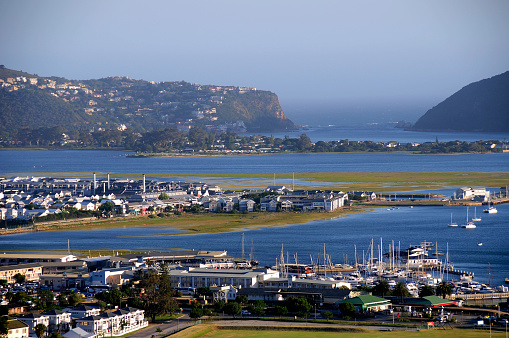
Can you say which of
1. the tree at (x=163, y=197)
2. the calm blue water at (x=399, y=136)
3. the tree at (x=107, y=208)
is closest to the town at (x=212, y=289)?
the tree at (x=107, y=208)

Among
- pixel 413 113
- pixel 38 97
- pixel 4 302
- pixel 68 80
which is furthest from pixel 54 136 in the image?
pixel 413 113

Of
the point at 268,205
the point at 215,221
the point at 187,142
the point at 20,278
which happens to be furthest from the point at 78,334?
the point at 187,142

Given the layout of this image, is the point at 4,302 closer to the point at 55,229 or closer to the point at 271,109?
the point at 55,229

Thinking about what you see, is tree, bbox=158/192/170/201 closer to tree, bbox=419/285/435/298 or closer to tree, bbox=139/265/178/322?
tree, bbox=139/265/178/322

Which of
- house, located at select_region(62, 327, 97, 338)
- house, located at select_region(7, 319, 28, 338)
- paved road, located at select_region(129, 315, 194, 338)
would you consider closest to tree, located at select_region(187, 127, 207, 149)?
paved road, located at select_region(129, 315, 194, 338)

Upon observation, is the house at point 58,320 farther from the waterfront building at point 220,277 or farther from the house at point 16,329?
the waterfront building at point 220,277

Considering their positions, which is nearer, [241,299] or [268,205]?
[241,299]

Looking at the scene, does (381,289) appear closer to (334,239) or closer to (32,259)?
(334,239)
